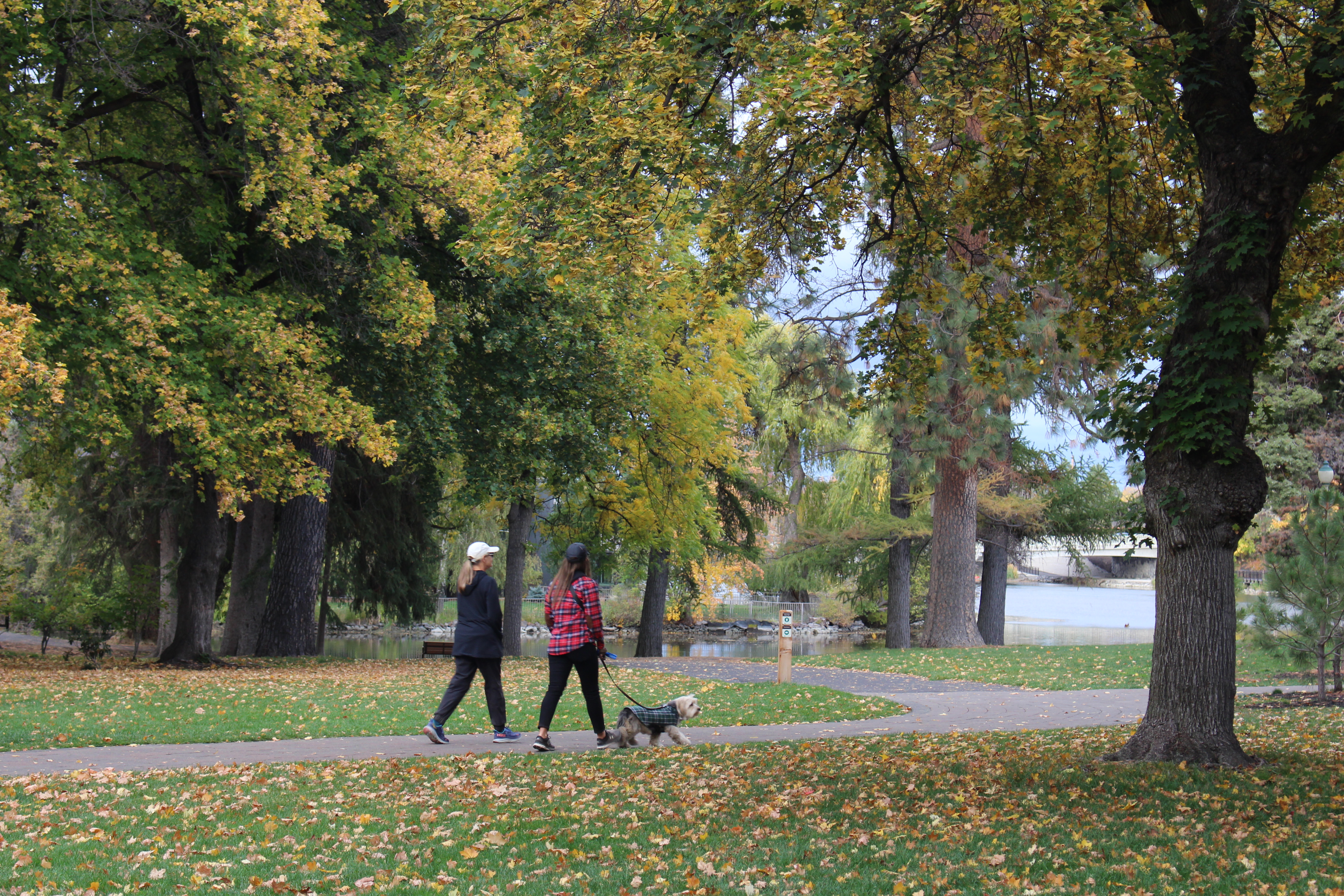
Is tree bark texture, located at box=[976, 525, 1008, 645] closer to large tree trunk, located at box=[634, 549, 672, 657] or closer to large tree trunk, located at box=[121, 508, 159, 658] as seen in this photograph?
large tree trunk, located at box=[634, 549, 672, 657]

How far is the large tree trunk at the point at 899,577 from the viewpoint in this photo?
Result: 97.6 ft

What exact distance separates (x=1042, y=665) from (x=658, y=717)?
12.0 m

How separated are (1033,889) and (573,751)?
209 inches

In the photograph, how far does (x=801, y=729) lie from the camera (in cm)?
1158

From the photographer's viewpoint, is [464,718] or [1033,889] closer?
[1033,889]

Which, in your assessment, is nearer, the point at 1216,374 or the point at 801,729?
the point at 1216,374

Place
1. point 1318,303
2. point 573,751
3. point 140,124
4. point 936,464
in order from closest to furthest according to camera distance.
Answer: point 573,751
point 1318,303
point 140,124
point 936,464

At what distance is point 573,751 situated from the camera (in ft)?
Answer: 32.0

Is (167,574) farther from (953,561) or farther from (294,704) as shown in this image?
(953,561)

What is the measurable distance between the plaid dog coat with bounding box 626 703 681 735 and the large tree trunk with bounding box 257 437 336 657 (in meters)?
13.1

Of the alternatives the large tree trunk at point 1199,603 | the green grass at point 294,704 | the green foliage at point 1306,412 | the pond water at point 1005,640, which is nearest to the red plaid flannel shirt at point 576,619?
the green grass at point 294,704

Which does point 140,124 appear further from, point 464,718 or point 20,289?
point 464,718

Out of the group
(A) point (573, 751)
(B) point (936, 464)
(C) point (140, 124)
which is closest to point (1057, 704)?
(A) point (573, 751)

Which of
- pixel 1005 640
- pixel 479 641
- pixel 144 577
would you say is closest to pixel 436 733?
pixel 479 641
